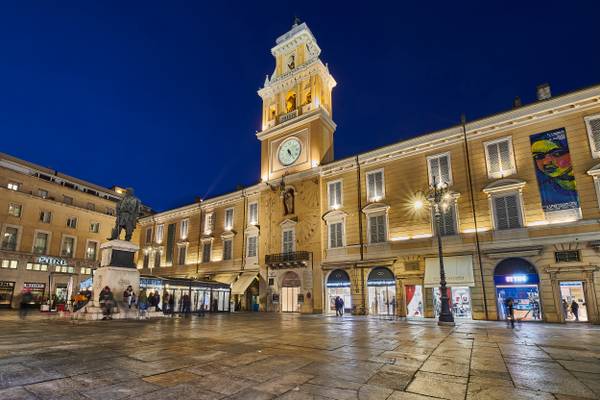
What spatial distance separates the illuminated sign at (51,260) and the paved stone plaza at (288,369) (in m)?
36.9

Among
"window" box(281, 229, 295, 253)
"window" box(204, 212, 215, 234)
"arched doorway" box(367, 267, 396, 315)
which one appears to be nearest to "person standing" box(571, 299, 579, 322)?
"arched doorway" box(367, 267, 396, 315)

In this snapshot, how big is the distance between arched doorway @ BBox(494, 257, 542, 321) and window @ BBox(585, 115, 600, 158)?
718cm

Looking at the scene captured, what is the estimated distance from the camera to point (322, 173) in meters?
30.3

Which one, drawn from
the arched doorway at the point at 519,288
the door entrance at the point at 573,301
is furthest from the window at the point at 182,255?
the door entrance at the point at 573,301

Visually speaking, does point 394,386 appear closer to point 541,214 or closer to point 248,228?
point 541,214

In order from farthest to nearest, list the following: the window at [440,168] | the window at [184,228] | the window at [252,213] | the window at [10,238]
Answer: the window at [184,228] < the window at [10,238] < the window at [252,213] < the window at [440,168]

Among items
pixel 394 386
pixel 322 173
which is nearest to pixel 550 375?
pixel 394 386

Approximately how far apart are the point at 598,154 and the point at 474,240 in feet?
26.1

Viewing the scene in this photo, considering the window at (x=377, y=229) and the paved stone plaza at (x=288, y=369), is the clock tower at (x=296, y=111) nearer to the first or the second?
the window at (x=377, y=229)

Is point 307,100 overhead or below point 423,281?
overhead

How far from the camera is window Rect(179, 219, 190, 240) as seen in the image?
135ft

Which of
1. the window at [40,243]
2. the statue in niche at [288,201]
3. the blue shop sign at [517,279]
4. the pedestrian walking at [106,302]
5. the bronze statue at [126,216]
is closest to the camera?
the pedestrian walking at [106,302]

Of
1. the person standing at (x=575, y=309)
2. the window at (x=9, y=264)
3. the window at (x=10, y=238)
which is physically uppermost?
the window at (x=10, y=238)

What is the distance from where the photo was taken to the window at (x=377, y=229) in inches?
1016
